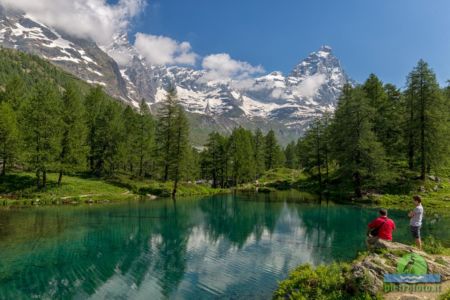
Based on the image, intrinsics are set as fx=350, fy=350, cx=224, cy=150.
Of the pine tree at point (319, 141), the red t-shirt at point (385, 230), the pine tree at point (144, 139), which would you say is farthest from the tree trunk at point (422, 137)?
the pine tree at point (144, 139)

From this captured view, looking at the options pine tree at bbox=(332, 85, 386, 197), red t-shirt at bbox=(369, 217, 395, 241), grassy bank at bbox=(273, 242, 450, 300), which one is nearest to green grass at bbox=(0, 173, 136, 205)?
pine tree at bbox=(332, 85, 386, 197)

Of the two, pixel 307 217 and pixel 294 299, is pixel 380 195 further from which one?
pixel 294 299

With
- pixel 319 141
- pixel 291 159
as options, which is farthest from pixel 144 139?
pixel 291 159

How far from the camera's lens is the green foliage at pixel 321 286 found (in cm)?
1392

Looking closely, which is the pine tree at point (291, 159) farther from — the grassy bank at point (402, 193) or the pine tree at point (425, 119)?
the pine tree at point (425, 119)

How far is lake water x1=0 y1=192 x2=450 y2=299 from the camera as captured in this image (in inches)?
750

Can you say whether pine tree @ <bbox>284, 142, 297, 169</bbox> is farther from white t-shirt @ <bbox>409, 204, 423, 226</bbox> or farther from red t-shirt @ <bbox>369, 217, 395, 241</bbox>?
red t-shirt @ <bbox>369, 217, 395, 241</bbox>

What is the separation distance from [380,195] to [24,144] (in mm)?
57813

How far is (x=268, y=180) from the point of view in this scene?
108m

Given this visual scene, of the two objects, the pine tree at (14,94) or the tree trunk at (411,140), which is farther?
the pine tree at (14,94)

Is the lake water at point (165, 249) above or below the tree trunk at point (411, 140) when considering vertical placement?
below

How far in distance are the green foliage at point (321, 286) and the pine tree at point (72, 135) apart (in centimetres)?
5068

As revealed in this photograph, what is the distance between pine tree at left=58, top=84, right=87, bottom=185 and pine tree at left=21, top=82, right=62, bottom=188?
7.99 feet

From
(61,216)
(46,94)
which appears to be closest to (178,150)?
(46,94)
